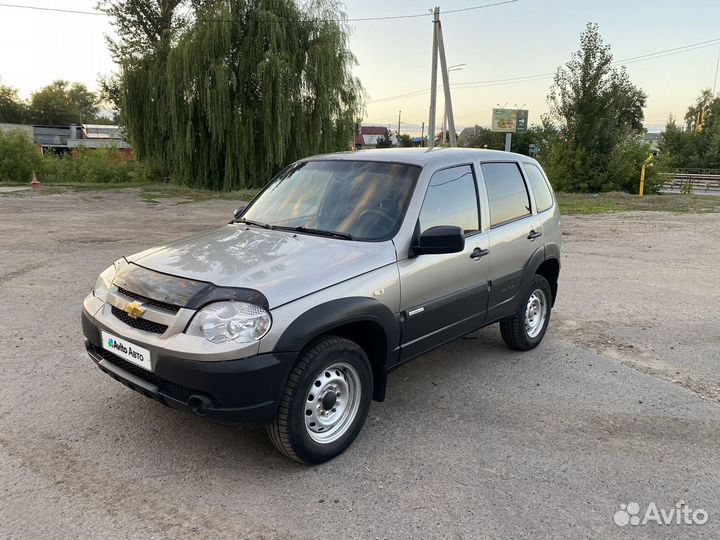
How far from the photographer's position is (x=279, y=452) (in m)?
3.37

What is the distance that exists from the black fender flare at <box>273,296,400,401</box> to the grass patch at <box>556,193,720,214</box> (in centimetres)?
1578

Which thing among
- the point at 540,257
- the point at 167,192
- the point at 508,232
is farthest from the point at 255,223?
the point at 167,192

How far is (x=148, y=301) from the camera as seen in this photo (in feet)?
10.2

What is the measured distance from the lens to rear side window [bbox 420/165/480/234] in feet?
12.7

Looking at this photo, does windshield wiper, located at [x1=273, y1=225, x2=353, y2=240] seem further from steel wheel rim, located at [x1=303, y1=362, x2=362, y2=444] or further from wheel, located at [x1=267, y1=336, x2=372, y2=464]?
steel wheel rim, located at [x1=303, y1=362, x2=362, y2=444]

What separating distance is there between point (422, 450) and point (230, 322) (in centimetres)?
150

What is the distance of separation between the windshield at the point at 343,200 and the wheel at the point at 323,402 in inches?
33.7

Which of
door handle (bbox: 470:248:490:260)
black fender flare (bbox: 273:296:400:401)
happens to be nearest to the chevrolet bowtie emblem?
black fender flare (bbox: 273:296:400:401)

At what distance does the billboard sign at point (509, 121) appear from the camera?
34.8 m

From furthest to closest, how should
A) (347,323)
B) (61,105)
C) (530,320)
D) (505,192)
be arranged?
(61,105)
(530,320)
(505,192)
(347,323)

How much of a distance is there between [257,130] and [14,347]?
740 inches

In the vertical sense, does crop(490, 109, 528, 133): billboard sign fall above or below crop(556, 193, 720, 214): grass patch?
above

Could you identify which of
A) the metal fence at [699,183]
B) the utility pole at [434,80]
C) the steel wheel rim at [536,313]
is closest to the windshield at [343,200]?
the steel wheel rim at [536,313]

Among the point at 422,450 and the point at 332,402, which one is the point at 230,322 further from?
the point at 422,450
